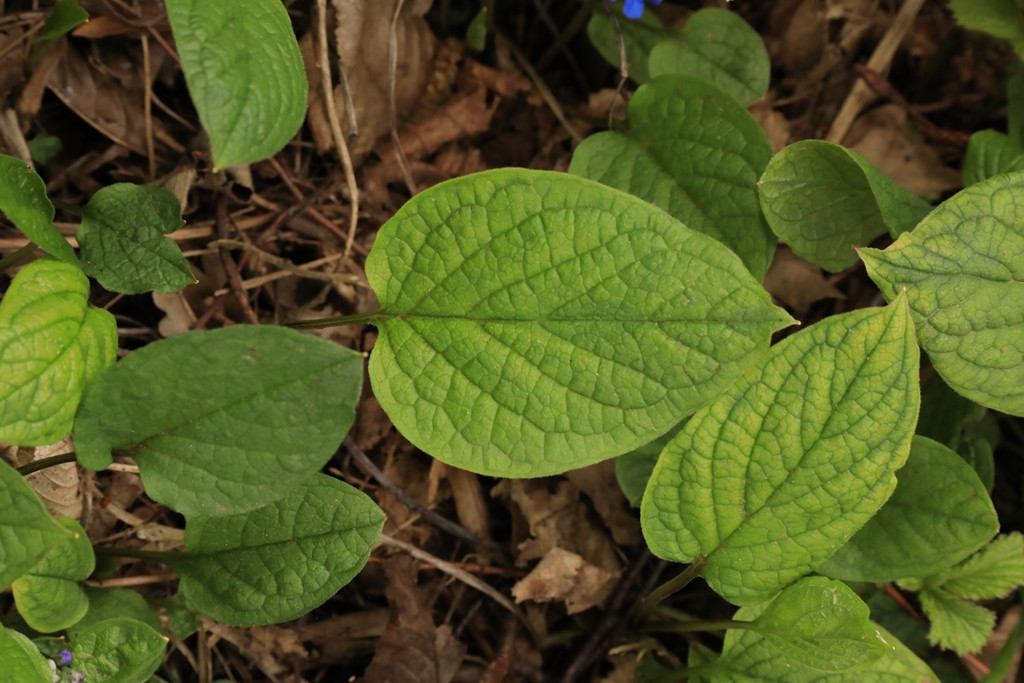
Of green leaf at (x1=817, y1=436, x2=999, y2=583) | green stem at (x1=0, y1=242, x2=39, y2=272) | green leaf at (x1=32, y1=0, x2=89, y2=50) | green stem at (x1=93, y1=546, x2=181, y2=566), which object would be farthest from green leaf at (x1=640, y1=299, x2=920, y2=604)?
green leaf at (x1=32, y1=0, x2=89, y2=50)

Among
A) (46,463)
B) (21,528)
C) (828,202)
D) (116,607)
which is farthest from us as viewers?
(828,202)

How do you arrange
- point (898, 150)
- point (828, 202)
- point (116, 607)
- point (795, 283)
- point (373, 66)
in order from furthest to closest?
1. point (898, 150)
2. point (795, 283)
3. point (373, 66)
4. point (828, 202)
5. point (116, 607)

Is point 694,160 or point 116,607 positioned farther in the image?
point 694,160

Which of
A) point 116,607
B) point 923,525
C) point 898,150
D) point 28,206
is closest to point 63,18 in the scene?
point 28,206

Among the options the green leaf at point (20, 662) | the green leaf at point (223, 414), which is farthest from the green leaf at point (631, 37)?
the green leaf at point (20, 662)

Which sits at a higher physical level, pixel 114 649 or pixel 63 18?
pixel 63 18

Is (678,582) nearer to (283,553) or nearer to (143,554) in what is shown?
(283,553)
